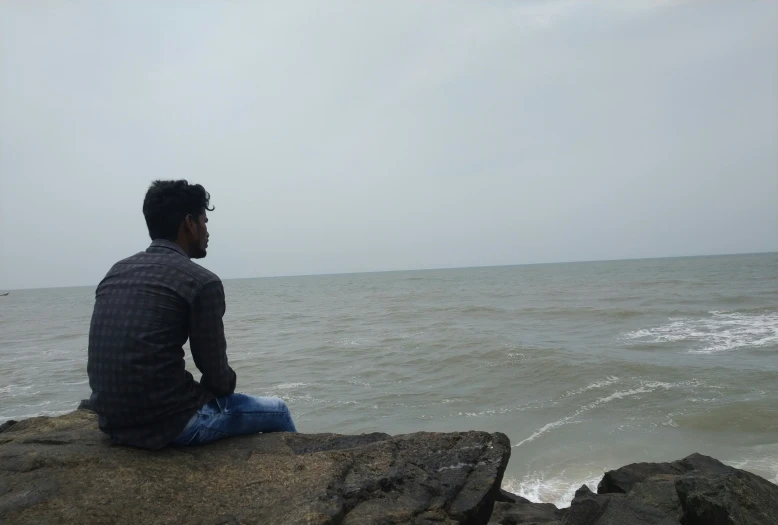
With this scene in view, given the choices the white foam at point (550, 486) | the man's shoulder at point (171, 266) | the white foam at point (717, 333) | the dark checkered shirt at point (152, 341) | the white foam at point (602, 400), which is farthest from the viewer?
the white foam at point (717, 333)

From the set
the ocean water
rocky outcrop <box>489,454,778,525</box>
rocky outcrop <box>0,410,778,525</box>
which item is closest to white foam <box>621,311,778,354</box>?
the ocean water

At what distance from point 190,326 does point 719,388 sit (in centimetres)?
1035

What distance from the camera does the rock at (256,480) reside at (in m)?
2.56

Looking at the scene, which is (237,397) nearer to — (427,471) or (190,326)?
(190,326)

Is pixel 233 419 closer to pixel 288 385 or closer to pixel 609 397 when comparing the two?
pixel 609 397

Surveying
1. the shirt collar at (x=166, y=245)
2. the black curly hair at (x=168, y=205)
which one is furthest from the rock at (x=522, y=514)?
the black curly hair at (x=168, y=205)

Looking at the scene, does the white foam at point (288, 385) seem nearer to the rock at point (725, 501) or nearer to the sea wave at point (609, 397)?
the sea wave at point (609, 397)

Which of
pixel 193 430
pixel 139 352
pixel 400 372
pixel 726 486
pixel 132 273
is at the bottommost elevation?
pixel 400 372

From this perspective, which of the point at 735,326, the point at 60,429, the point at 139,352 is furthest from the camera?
the point at 735,326

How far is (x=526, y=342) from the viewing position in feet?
52.5

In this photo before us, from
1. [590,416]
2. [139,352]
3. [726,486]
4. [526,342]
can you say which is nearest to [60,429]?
[139,352]

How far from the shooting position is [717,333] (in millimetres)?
16344

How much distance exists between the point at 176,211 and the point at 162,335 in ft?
2.37

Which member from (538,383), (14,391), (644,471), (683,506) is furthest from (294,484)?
(14,391)
